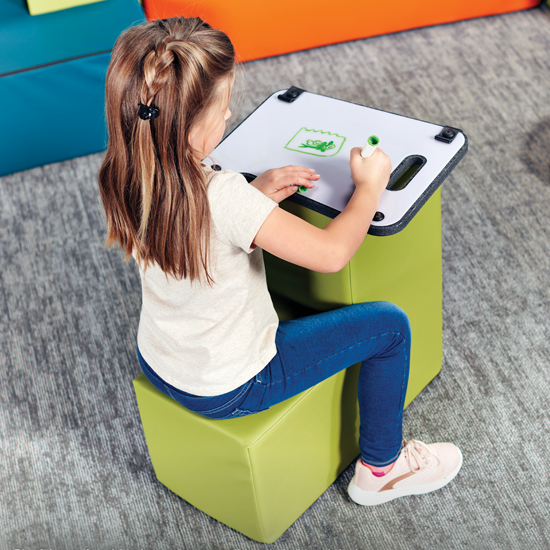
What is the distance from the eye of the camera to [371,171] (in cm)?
106

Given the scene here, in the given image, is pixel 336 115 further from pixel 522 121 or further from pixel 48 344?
pixel 522 121

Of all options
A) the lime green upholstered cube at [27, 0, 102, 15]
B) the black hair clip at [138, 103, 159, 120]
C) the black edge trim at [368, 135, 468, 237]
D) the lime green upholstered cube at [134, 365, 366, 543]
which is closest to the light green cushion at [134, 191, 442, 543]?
the lime green upholstered cube at [134, 365, 366, 543]

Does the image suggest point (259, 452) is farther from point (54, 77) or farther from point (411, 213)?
point (54, 77)

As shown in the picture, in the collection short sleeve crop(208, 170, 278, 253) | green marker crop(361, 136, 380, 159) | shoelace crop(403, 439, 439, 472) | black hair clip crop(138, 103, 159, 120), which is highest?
black hair clip crop(138, 103, 159, 120)

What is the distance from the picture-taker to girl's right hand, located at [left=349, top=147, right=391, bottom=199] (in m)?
1.05

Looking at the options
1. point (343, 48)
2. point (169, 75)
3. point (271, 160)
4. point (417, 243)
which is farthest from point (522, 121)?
point (169, 75)

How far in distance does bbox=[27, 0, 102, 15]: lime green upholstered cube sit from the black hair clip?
1659 mm

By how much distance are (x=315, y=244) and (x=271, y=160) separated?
0.32 m

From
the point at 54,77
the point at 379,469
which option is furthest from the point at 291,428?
the point at 54,77

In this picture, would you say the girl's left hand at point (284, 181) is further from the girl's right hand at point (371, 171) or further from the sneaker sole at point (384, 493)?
the sneaker sole at point (384, 493)

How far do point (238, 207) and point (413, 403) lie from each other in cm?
83

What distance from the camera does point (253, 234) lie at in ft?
3.05

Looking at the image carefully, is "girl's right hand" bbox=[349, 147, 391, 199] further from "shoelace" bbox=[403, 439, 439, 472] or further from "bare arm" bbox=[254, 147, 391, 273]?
"shoelace" bbox=[403, 439, 439, 472]

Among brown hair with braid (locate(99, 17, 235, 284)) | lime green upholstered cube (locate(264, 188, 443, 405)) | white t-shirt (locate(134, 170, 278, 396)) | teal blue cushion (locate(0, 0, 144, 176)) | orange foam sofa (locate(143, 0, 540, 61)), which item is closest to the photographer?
brown hair with braid (locate(99, 17, 235, 284))
